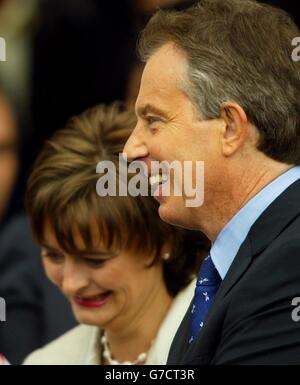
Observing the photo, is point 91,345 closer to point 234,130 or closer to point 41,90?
point 234,130

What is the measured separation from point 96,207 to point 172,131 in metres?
0.67

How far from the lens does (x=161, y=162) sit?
2.01 metres

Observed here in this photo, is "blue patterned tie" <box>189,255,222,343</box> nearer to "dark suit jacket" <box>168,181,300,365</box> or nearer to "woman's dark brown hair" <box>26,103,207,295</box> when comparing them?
"dark suit jacket" <box>168,181,300,365</box>

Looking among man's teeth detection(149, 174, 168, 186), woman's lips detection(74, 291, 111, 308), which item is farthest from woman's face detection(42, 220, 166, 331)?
man's teeth detection(149, 174, 168, 186)

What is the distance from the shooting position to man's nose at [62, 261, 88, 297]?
8.70 feet

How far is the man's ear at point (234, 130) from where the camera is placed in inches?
74.9

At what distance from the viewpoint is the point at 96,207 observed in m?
2.58

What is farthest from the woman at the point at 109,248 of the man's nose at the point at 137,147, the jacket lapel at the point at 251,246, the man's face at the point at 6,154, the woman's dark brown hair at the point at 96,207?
the man's face at the point at 6,154

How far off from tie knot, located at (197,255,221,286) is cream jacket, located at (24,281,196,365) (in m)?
0.62

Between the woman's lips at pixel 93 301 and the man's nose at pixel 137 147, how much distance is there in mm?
730

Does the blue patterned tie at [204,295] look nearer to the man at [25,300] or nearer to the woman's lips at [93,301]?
the woman's lips at [93,301]

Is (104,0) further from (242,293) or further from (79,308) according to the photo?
(242,293)

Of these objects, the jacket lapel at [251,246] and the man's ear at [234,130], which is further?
the man's ear at [234,130]

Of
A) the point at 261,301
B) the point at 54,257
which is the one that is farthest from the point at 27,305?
the point at 261,301
